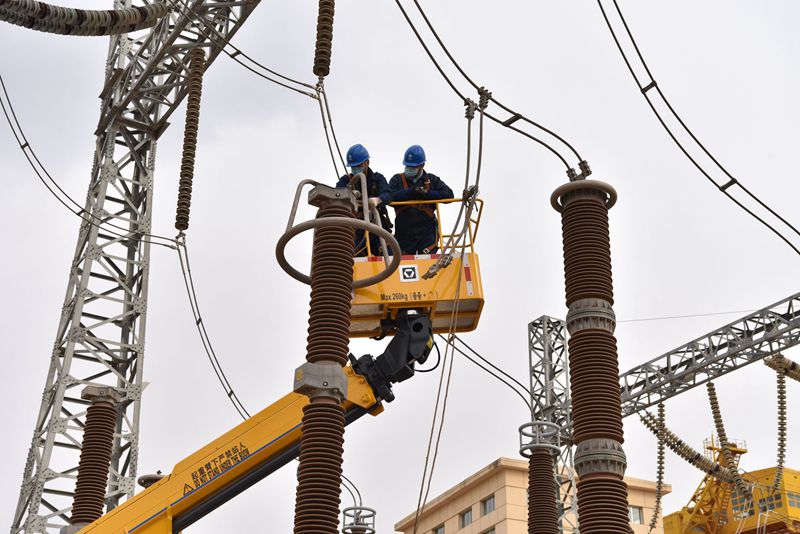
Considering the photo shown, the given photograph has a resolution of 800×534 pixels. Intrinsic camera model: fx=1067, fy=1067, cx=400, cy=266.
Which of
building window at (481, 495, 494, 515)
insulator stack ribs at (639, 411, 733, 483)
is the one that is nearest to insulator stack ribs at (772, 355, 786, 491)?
insulator stack ribs at (639, 411, 733, 483)

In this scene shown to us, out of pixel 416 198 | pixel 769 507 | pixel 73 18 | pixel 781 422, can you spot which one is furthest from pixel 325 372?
pixel 769 507

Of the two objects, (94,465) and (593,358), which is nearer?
(593,358)

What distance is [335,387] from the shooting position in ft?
21.1

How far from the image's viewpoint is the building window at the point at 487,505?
4312 cm

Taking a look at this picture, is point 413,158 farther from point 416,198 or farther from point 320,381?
point 320,381

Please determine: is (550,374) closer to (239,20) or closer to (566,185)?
(239,20)

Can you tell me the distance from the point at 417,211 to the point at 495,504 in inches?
1380

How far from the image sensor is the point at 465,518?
148 feet

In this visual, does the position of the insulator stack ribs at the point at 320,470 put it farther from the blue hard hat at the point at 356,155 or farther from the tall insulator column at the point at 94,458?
the tall insulator column at the point at 94,458

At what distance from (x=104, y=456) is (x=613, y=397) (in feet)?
18.8

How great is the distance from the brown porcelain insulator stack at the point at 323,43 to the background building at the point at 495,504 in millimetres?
35746

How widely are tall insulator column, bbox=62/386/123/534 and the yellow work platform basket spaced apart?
11.5 ft

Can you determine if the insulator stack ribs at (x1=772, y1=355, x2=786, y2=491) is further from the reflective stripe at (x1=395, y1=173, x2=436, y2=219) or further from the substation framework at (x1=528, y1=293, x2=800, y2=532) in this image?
the reflective stripe at (x1=395, y1=173, x2=436, y2=219)

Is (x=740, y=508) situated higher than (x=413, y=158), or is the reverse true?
(x=740, y=508)
